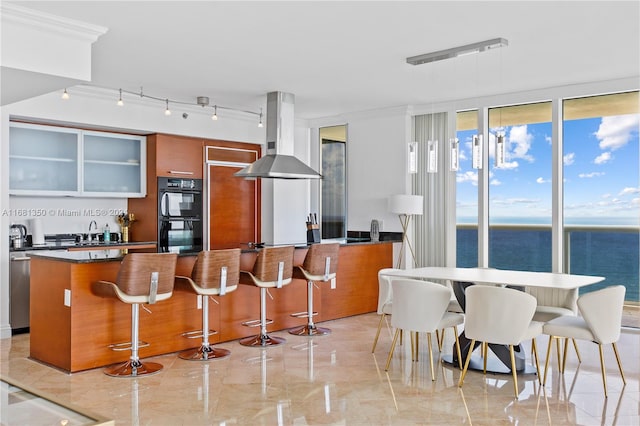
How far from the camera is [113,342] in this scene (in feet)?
15.7

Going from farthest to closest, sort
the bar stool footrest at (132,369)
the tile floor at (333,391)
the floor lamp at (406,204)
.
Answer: the floor lamp at (406,204)
the bar stool footrest at (132,369)
the tile floor at (333,391)

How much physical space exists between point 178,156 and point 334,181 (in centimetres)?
233

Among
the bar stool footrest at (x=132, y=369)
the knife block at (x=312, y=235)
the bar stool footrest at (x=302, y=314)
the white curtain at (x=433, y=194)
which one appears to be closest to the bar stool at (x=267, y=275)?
the bar stool footrest at (x=302, y=314)

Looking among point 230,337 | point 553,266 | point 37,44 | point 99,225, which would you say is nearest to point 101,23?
point 37,44

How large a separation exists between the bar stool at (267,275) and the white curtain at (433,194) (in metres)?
2.52

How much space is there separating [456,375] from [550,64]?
2997mm

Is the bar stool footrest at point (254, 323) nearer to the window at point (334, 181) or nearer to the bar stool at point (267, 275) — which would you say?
the bar stool at point (267, 275)

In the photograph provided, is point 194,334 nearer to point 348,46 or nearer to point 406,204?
point 348,46

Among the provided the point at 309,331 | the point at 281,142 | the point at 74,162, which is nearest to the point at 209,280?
the point at 309,331

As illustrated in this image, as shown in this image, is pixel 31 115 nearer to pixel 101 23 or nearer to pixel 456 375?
pixel 101 23

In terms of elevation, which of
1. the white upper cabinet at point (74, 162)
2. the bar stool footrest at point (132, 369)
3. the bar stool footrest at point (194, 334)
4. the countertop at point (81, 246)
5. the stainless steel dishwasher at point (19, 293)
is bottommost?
the bar stool footrest at point (132, 369)

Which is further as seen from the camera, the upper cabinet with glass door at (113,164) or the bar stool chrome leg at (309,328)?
the upper cabinet with glass door at (113,164)

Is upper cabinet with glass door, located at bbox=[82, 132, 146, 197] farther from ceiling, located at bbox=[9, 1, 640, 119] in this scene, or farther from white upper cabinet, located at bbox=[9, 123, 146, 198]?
ceiling, located at bbox=[9, 1, 640, 119]

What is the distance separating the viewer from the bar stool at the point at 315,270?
5.88 m
